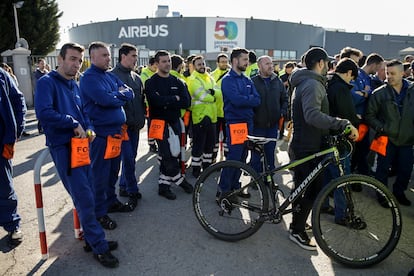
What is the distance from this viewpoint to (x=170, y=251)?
3.41 m

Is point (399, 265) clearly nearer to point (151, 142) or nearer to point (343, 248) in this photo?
point (343, 248)

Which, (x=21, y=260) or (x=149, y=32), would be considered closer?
(x=21, y=260)

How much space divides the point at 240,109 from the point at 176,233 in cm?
184

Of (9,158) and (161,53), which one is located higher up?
(161,53)

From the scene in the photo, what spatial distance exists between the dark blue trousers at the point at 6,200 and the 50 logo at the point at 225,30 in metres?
35.2

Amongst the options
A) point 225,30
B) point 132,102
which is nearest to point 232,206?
point 132,102

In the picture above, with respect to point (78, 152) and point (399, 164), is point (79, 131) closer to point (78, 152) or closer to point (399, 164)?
point (78, 152)

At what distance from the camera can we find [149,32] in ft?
122

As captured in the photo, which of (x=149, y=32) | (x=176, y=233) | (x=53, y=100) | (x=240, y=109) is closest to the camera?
(x=53, y=100)

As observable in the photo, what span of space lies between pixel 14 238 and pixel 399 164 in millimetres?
4957

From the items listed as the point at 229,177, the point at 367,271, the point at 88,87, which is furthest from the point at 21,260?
the point at 367,271

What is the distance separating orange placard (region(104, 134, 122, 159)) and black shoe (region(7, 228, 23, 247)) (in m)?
1.24

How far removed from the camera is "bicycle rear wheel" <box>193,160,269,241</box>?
11.5 feet

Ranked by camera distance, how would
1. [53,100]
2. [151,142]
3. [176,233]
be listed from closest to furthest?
[53,100]
[176,233]
[151,142]
